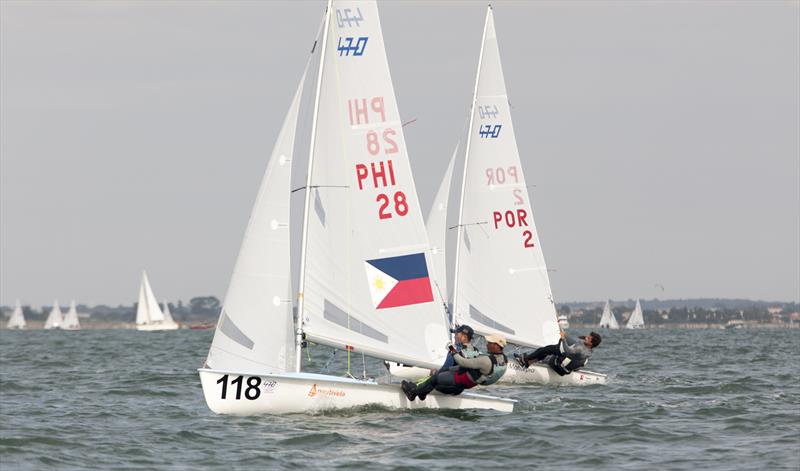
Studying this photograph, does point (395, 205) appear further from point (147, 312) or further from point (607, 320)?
point (607, 320)

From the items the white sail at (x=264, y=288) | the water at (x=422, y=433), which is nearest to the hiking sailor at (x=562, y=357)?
the water at (x=422, y=433)

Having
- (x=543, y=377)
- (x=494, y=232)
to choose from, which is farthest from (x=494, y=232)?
(x=543, y=377)

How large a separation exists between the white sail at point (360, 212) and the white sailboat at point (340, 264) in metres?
0.02

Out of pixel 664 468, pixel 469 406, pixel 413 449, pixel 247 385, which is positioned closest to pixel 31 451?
pixel 247 385

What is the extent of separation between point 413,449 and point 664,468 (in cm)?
321

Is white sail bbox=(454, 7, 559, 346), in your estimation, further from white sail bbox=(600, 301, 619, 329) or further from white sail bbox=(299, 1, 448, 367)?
white sail bbox=(600, 301, 619, 329)

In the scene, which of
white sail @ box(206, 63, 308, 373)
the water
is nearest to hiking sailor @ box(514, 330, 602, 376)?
the water

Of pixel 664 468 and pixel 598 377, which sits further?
pixel 598 377

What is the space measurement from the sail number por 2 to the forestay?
95.3 metres

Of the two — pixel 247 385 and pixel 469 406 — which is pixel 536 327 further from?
pixel 247 385

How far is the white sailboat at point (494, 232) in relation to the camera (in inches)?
1182

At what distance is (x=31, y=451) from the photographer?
16016mm

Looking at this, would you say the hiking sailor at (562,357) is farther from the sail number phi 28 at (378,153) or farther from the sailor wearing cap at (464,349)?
the sail number phi 28 at (378,153)

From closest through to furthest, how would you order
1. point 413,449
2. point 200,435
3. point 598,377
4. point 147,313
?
point 413,449, point 200,435, point 598,377, point 147,313
